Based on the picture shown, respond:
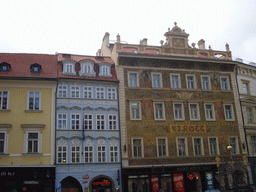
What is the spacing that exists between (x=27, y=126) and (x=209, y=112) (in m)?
18.1

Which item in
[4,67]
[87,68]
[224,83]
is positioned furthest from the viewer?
[224,83]

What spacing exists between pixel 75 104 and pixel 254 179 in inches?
772

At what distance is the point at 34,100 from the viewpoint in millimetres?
27453

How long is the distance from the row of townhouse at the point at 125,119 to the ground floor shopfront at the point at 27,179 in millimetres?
78

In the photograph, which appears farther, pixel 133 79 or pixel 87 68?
pixel 133 79

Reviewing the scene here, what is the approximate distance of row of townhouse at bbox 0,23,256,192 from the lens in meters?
26.3

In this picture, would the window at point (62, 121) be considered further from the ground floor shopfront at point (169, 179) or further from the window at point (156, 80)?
the window at point (156, 80)

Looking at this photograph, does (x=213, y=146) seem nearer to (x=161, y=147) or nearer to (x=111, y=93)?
(x=161, y=147)

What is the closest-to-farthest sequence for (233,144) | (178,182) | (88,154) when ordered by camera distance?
(88,154) → (178,182) → (233,144)

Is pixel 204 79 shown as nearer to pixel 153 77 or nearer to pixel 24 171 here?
pixel 153 77

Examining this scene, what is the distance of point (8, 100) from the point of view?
1054 inches

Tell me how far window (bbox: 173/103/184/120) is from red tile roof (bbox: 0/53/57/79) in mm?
12251

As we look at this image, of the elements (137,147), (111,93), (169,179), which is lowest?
(169,179)

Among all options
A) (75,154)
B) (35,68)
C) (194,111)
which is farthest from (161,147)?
(35,68)
